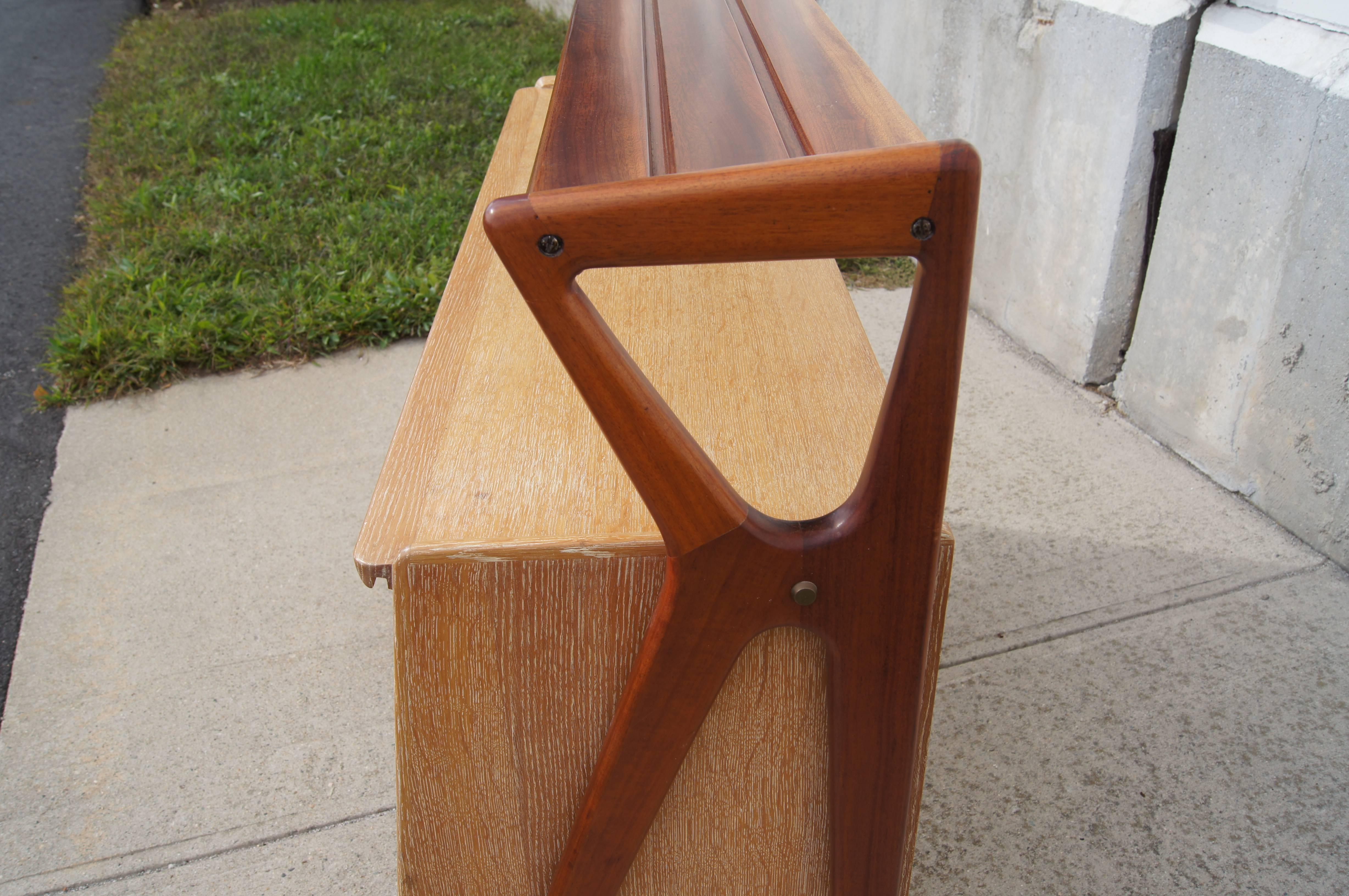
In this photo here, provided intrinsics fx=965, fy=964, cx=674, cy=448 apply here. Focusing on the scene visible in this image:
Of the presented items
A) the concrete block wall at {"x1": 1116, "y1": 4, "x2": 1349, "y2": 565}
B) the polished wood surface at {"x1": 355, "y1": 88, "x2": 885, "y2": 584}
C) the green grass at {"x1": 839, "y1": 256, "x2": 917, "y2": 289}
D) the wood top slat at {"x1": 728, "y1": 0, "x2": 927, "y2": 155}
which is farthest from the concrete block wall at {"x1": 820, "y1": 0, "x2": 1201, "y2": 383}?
the polished wood surface at {"x1": 355, "y1": 88, "x2": 885, "y2": 584}

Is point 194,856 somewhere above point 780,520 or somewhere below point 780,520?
below

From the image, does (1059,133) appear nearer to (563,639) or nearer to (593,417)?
(593,417)

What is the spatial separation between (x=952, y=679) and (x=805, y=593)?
3.07 ft

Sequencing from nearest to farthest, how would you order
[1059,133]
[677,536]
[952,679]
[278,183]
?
[677,536]
[952,679]
[1059,133]
[278,183]

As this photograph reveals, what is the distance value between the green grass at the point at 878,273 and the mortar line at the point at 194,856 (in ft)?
6.81

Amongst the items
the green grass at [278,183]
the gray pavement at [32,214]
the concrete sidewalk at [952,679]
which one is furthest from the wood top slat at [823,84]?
the gray pavement at [32,214]

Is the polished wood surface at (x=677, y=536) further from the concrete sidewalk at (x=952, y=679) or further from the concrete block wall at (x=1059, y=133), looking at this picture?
the concrete block wall at (x=1059, y=133)

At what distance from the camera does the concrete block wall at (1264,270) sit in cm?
175

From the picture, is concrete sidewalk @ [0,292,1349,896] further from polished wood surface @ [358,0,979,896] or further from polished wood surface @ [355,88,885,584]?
polished wood surface @ [355,88,885,584]

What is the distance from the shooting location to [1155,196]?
2176 millimetres

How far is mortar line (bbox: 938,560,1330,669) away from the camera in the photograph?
5.71 ft

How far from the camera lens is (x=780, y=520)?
2.98ft

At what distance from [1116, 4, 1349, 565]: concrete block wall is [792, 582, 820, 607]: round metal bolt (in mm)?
1416

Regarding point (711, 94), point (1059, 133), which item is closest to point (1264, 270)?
point (1059, 133)
